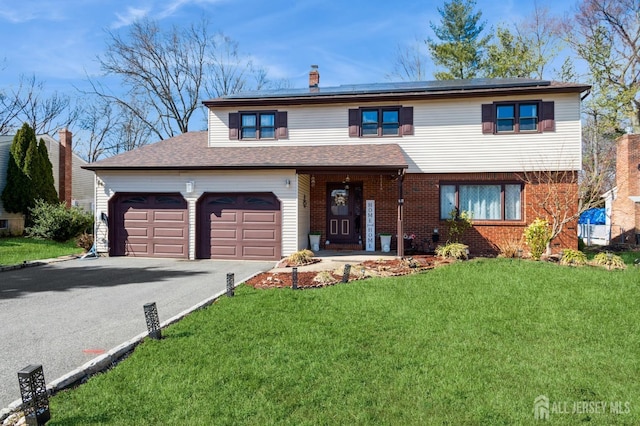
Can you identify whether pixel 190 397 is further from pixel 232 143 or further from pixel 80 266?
pixel 232 143

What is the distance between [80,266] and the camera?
11.4m

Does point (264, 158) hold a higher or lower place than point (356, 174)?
higher

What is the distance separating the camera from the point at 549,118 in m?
12.4

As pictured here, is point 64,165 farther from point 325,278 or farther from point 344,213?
point 325,278

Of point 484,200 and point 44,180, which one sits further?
point 44,180

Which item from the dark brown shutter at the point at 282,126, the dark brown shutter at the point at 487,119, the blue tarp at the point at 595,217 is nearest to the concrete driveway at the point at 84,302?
the dark brown shutter at the point at 282,126

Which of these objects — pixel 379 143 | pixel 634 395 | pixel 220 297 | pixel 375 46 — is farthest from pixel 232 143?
pixel 634 395

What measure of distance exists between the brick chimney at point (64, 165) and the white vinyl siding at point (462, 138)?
50.0 feet

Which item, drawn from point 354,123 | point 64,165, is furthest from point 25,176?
point 354,123

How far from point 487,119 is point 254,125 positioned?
853 centimetres

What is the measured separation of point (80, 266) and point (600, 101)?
26092mm

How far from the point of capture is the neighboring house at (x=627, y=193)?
682 inches

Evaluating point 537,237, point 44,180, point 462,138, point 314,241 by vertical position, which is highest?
point 462,138

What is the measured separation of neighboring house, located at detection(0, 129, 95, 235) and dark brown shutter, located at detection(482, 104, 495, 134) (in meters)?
19.3
